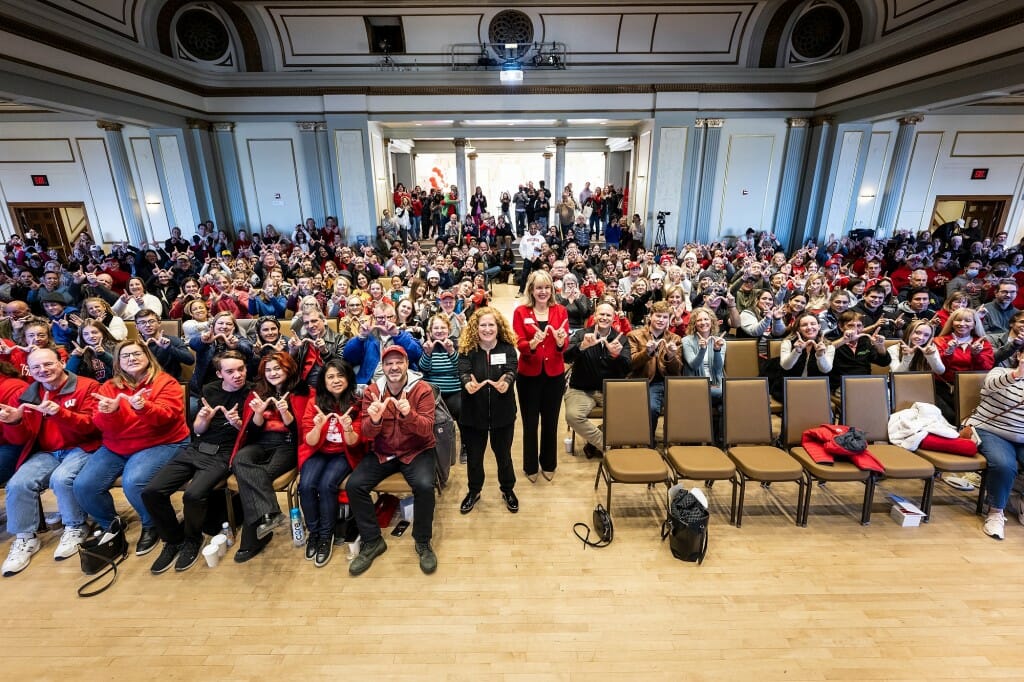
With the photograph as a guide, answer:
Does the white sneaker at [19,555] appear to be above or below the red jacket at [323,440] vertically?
below

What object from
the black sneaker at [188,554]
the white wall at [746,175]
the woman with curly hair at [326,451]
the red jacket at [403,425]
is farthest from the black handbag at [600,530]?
the white wall at [746,175]

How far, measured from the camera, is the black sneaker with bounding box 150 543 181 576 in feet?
8.45

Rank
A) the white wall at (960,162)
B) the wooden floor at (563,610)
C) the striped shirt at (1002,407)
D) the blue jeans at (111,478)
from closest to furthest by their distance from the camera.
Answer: the wooden floor at (563,610), the blue jeans at (111,478), the striped shirt at (1002,407), the white wall at (960,162)

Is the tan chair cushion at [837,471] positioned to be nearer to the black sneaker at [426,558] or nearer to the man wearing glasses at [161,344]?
the black sneaker at [426,558]

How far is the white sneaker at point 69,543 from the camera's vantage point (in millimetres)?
2678

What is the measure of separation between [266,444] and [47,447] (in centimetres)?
140

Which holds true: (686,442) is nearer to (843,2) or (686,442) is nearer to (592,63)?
(592,63)

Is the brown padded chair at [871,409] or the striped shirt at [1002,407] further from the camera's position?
the brown padded chair at [871,409]

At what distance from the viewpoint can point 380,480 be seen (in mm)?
2652

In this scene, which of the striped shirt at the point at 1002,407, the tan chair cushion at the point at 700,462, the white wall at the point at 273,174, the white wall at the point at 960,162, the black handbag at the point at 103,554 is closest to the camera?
the black handbag at the point at 103,554

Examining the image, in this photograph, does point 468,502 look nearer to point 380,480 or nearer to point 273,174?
point 380,480

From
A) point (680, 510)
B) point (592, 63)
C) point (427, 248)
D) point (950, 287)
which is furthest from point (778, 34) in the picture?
point (680, 510)

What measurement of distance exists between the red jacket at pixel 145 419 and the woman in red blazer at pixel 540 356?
87.8 inches

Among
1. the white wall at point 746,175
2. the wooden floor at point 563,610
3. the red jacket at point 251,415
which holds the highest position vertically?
the white wall at point 746,175
